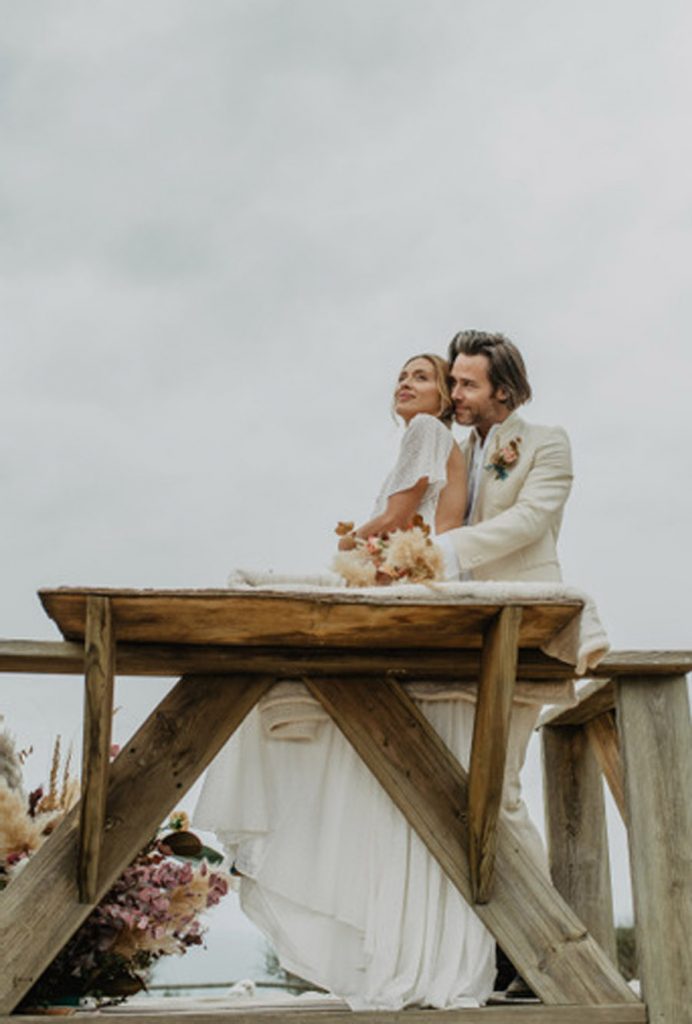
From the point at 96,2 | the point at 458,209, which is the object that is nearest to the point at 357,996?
the point at 96,2

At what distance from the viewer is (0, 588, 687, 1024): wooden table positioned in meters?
3.52

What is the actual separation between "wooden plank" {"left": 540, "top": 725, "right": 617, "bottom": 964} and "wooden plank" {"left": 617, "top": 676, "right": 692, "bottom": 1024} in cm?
140

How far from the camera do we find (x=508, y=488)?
182 inches

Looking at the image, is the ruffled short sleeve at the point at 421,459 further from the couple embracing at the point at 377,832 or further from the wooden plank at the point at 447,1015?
the wooden plank at the point at 447,1015

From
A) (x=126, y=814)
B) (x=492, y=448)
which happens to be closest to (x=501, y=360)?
(x=492, y=448)

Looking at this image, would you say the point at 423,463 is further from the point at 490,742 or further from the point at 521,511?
the point at 490,742

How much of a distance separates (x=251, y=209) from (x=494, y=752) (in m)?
9.79

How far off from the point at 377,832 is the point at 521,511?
120 centimetres

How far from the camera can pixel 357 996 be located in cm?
376

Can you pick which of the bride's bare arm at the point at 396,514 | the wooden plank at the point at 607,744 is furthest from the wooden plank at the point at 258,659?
the wooden plank at the point at 607,744

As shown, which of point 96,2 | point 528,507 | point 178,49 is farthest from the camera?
point 178,49

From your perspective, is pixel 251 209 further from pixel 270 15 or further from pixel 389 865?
pixel 389 865

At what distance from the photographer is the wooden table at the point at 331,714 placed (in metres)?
3.52

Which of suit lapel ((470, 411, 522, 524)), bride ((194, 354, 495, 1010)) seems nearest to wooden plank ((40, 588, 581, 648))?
bride ((194, 354, 495, 1010))
